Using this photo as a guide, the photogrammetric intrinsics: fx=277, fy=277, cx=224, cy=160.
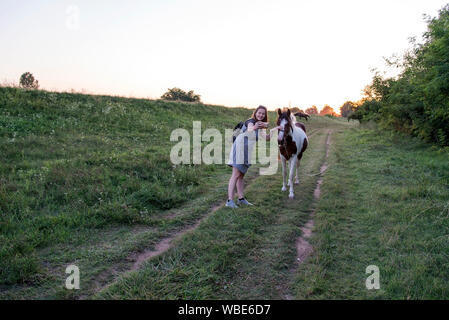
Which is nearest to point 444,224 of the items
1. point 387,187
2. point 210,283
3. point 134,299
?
point 387,187

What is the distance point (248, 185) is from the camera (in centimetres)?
798

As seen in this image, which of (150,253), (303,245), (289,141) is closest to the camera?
(150,253)

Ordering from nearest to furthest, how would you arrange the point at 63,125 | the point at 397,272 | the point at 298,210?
the point at 397,272 → the point at 298,210 → the point at 63,125

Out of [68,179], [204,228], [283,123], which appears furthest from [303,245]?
[68,179]

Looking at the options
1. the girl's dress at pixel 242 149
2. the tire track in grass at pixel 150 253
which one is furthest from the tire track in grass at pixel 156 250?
the girl's dress at pixel 242 149

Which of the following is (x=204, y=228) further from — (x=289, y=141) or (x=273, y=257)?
(x=289, y=141)

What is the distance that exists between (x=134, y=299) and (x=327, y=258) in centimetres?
261

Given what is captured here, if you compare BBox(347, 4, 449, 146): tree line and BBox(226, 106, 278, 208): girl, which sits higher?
BBox(347, 4, 449, 146): tree line

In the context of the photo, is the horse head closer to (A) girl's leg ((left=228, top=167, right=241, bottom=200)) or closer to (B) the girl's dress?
(B) the girl's dress

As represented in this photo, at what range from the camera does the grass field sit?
3322 mm

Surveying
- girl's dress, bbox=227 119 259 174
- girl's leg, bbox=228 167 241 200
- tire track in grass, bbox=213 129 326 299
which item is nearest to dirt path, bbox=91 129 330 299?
tire track in grass, bbox=213 129 326 299

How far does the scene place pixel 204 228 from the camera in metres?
4.92

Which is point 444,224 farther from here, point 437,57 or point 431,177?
point 437,57

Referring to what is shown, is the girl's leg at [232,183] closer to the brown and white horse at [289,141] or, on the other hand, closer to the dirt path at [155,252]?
the dirt path at [155,252]
